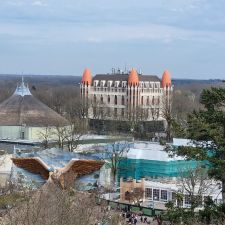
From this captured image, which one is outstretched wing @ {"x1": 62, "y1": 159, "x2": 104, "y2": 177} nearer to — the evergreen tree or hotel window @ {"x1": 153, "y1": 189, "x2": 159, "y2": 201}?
hotel window @ {"x1": 153, "y1": 189, "x2": 159, "y2": 201}

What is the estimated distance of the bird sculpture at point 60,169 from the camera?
1549 inches

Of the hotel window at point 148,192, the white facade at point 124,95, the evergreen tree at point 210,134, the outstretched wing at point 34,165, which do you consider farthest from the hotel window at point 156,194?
the white facade at point 124,95

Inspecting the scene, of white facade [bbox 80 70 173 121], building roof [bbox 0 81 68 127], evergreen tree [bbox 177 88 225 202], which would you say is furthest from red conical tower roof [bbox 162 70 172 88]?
evergreen tree [bbox 177 88 225 202]

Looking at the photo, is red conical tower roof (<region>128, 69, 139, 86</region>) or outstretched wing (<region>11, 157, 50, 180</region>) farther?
red conical tower roof (<region>128, 69, 139, 86</region>)

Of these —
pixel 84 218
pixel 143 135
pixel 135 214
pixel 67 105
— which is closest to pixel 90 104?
pixel 67 105

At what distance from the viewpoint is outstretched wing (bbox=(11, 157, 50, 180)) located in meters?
41.8

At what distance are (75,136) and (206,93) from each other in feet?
134

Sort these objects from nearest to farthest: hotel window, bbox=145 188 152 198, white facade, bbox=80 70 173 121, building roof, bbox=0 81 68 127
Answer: hotel window, bbox=145 188 152 198
building roof, bbox=0 81 68 127
white facade, bbox=80 70 173 121

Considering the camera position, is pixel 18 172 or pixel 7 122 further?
pixel 7 122

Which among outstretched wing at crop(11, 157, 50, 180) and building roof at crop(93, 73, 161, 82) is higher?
building roof at crop(93, 73, 161, 82)

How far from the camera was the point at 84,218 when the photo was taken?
61.9 ft

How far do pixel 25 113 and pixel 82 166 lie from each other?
77.8 feet

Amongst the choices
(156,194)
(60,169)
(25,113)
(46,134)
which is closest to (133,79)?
(25,113)

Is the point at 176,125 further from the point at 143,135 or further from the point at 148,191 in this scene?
the point at 143,135
